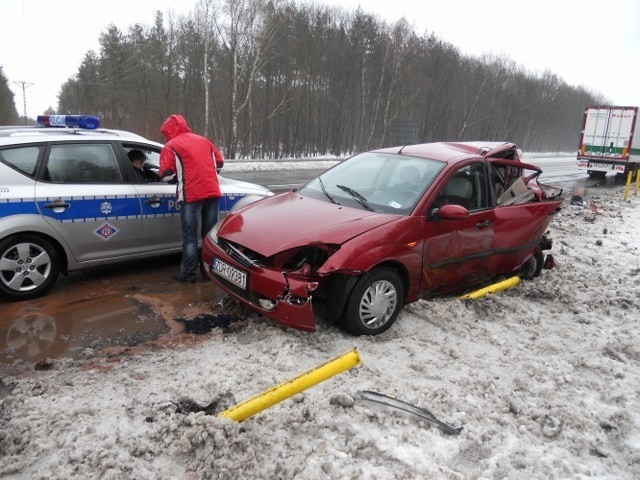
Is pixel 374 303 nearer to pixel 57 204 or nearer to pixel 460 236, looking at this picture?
pixel 460 236

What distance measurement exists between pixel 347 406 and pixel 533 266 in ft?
13.0

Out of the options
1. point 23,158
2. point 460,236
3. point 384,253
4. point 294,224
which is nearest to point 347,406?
point 384,253

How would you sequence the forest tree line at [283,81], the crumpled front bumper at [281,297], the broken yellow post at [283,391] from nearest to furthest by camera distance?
the broken yellow post at [283,391], the crumpled front bumper at [281,297], the forest tree line at [283,81]

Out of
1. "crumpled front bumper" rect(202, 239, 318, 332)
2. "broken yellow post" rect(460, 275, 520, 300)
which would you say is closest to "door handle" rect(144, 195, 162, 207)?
"crumpled front bumper" rect(202, 239, 318, 332)

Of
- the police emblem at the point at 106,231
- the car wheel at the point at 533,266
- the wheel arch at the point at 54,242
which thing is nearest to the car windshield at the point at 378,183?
the police emblem at the point at 106,231

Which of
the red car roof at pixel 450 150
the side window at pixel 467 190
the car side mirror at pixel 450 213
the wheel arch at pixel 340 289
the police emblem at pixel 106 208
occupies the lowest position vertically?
the wheel arch at pixel 340 289

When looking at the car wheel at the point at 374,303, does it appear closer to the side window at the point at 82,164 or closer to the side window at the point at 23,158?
the side window at the point at 82,164

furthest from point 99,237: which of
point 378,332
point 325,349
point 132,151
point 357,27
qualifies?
point 357,27

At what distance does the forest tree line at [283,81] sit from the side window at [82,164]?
73.8 ft

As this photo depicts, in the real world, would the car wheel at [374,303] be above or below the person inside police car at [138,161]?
below

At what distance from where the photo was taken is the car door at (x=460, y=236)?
175 inches

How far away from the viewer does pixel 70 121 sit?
18.4 feet

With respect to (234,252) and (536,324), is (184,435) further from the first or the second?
(536,324)

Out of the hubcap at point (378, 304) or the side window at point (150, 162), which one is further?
the side window at point (150, 162)
